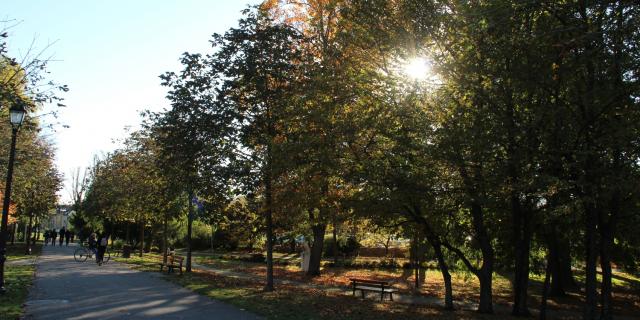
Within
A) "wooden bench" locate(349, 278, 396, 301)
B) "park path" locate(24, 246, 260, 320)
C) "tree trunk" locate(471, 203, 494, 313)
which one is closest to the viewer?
"park path" locate(24, 246, 260, 320)

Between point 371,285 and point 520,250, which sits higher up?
point 520,250

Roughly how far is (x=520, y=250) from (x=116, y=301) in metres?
10.8

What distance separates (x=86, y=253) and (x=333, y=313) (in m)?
20.9

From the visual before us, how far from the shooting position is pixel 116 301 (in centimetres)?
1226

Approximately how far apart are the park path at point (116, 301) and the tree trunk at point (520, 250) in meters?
7.65

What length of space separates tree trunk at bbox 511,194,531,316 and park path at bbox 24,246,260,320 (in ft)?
25.1

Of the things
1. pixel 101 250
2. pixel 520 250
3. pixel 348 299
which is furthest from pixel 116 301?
pixel 101 250

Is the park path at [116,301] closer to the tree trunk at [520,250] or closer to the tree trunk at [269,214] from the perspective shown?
the tree trunk at [269,214]

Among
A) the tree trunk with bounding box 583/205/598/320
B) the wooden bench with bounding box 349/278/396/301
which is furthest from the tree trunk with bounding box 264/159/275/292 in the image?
the tree trunk with bounding box 583/205/598/320

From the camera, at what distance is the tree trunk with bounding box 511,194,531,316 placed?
1417cm

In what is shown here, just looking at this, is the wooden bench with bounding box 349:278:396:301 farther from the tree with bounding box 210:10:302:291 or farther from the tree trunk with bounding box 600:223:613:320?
the tree trunk with bounding box 600:223:613:320

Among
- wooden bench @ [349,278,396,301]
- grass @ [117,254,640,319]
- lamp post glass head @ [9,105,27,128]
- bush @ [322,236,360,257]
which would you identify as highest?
lamp post glass head @ [9,105,27,128]

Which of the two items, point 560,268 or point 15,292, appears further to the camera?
point 560,268

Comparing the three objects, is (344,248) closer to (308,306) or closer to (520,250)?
(520,250)
